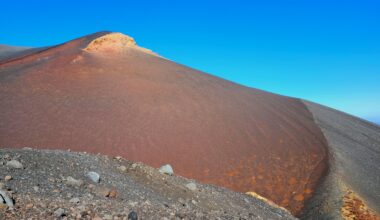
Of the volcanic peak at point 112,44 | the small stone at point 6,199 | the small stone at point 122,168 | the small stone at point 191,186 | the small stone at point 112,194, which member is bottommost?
the small stone at point 191,186

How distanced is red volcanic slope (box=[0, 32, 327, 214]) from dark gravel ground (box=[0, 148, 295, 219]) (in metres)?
3.39

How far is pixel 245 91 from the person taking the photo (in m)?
18.0

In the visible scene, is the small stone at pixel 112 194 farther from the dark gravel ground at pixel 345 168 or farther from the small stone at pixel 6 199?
the dark gravel ground at pixel 345 168

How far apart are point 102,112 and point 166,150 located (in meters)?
2.65

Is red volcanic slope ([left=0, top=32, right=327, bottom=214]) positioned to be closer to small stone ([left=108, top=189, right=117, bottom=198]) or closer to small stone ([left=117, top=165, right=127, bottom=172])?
small stone ([left=117, top=165, right=127, bottom=172])

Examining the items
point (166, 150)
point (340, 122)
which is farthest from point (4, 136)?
point (340, 122)

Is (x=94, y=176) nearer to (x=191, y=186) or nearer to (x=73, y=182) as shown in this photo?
(x=73, y=182)

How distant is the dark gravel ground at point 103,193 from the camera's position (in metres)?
4.45

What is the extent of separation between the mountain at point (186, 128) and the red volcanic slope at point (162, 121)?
0.03m

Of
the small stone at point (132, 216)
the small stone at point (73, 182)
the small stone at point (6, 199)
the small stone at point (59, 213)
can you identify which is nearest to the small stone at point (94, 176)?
the small stone at point (73, 182)

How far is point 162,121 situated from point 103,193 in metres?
7.57

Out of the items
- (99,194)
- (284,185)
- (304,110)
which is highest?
(304,110)

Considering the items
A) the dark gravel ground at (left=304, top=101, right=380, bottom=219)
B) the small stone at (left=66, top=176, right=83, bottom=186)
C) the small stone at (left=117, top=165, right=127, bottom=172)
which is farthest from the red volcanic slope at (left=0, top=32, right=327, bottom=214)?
the small stone at (left=66, top=176, right=83, bottom=186)

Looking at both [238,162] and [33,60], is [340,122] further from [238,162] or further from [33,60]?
[33,60]
